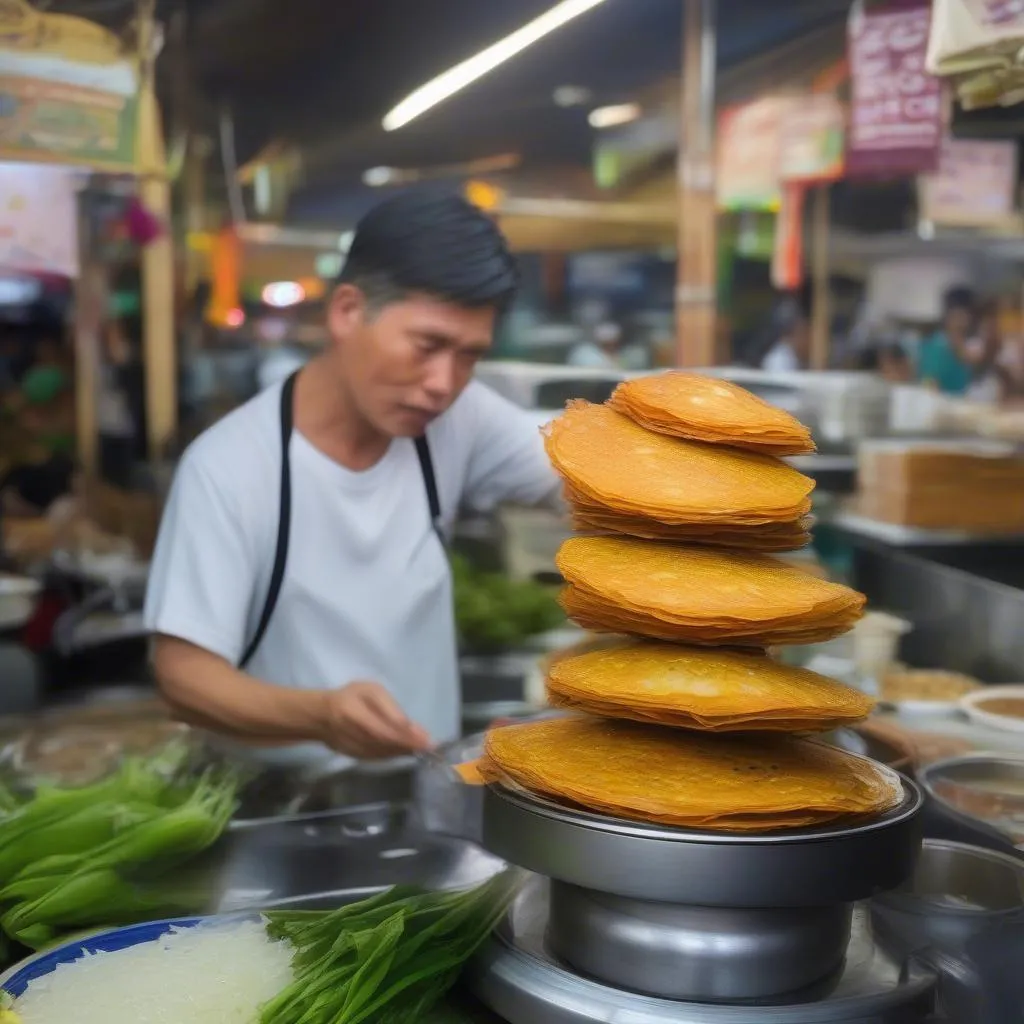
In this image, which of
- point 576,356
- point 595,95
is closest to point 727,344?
point 576,356

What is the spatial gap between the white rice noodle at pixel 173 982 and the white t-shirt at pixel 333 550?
75 cm

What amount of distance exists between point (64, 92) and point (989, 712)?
206 centimetres

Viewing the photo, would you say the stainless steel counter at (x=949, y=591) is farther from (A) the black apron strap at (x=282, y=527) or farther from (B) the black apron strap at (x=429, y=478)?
(A) the black apron strap at (x=282, y=527)

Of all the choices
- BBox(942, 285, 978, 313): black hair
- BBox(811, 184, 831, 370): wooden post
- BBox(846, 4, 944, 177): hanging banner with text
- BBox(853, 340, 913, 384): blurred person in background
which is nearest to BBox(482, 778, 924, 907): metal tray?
BBox(846, 4, 944, 177): hanging banner with text

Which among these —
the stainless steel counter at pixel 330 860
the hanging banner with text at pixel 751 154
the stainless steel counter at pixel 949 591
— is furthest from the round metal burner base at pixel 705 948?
the hanging banner with text at pixel 751 154

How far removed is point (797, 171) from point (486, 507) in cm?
207

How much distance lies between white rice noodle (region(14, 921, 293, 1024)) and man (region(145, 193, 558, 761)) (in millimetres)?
472

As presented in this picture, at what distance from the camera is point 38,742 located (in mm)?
2625

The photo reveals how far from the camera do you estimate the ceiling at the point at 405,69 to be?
8.84 feet

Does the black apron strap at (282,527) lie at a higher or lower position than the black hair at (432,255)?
lower

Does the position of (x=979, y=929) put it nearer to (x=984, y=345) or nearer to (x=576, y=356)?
(x=576, y=356)

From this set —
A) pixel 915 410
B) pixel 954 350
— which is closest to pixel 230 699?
pixel 915 410

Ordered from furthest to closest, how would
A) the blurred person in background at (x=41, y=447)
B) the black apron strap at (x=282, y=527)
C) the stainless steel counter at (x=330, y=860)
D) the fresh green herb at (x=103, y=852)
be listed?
the blurred person in background at (x=41, y=447) → the black apron strap at (x=282, y=527) → the stainless steel counter at (x=330, y=860) → the fresh green herb at (x=103, y=852)

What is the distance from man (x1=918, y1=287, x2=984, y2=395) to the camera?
5.97 meters
